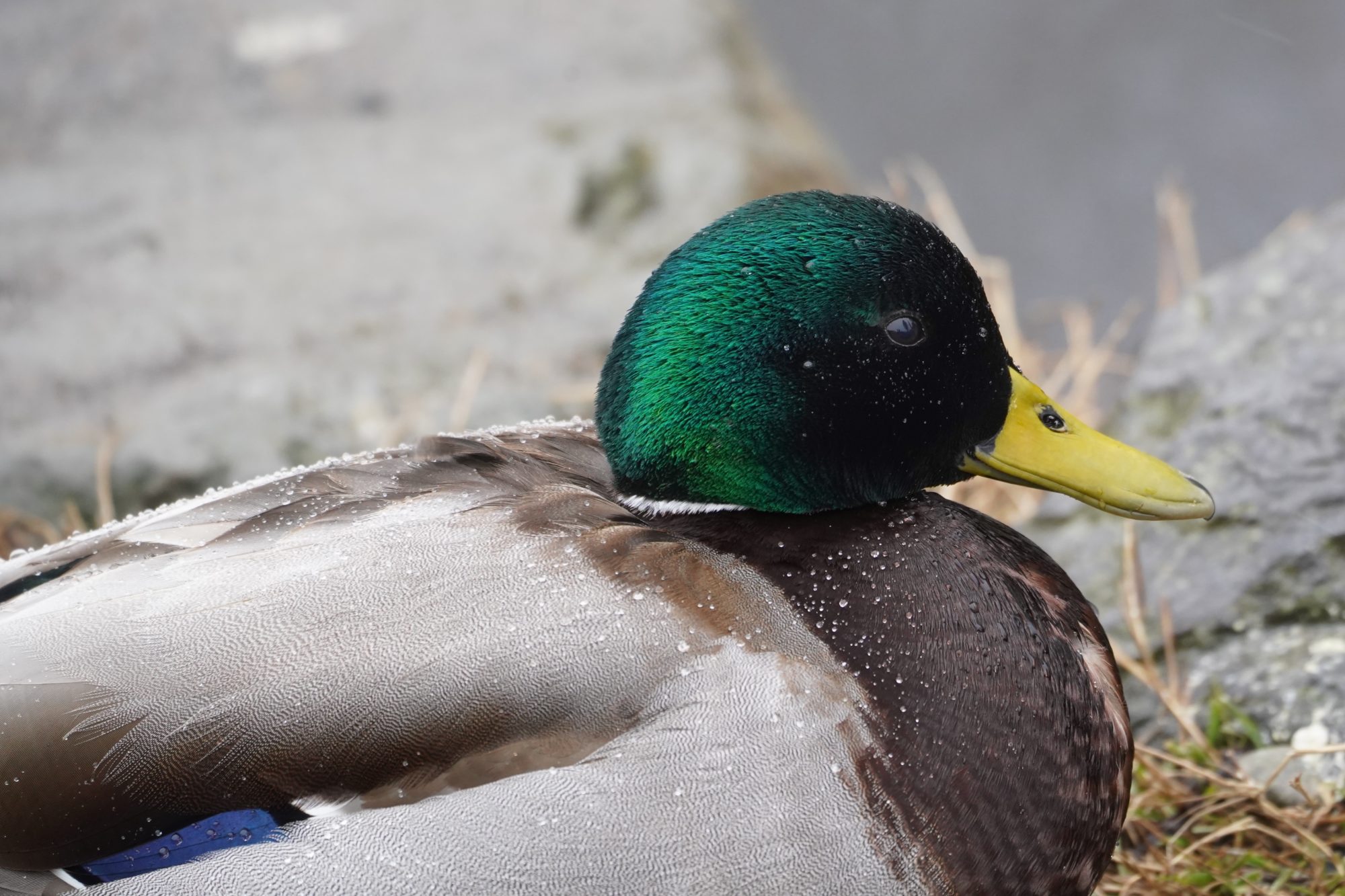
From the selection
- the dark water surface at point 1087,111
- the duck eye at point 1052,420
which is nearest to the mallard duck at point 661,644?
the duck eye at point 1052,420

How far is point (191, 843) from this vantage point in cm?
170

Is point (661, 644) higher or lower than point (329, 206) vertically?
lower

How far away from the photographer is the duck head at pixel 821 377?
1892 millimetres

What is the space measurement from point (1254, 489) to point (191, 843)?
1982 millimetres

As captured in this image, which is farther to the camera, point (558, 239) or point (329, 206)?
point (329, 206)

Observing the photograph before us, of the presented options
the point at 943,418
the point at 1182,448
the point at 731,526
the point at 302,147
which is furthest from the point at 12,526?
the point at 1182,448

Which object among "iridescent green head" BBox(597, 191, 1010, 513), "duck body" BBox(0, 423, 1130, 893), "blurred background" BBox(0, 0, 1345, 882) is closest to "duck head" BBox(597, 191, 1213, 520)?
"iridescent green head" BBox(597, 191, 1010, 513)

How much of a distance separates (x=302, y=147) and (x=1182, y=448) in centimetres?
295

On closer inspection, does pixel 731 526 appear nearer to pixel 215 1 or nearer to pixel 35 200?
pixel 35 200

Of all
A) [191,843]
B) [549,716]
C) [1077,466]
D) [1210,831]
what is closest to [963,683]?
[1077,466]

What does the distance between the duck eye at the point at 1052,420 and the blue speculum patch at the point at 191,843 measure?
3.77ft

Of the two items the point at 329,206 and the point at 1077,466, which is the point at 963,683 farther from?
the point at 329,206

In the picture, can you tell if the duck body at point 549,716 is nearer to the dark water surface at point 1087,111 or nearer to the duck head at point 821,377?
the duck head at point 821,377

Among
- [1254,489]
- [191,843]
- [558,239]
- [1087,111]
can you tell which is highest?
[558,239]
